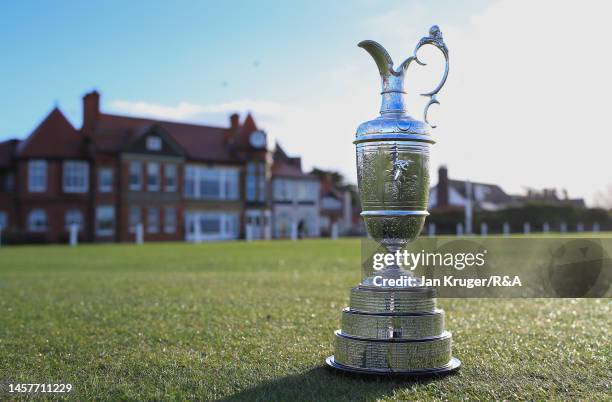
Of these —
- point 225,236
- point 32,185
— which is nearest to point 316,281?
point 32,185

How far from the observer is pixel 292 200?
57688 millimetres

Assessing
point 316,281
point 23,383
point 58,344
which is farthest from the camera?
point 316,281

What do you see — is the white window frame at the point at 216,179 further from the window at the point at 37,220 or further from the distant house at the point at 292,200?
the window at the point at 37,220

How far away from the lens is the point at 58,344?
609cm

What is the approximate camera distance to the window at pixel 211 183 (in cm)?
4969

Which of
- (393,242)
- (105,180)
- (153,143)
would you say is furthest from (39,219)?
(393,242)

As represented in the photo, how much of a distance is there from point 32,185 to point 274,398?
42.3 meters

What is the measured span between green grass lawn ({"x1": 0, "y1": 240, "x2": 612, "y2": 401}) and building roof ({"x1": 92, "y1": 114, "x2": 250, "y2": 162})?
1406 inches

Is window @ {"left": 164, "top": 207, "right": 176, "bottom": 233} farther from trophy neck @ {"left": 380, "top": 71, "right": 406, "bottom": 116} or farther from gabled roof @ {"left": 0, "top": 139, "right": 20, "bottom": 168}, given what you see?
trophy neck @ {"left": 380, "top": 71, "right": 406, "bottom": 116}

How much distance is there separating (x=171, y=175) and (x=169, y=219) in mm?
3151

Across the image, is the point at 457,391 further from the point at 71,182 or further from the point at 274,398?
the point at 71,182

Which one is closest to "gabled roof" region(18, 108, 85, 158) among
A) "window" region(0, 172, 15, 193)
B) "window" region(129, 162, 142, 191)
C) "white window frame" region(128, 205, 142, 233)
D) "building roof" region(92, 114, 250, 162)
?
"building roof" region(92, 114, 250, 162)

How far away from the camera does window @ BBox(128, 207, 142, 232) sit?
45750 mm

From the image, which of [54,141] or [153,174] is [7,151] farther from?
[153,174]
